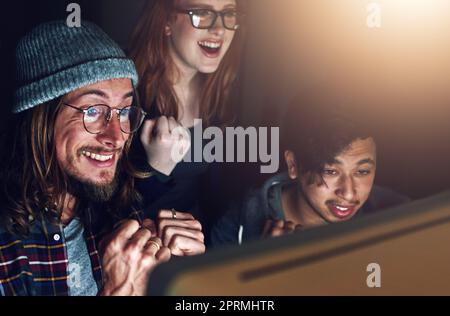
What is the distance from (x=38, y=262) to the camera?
145 centimetres

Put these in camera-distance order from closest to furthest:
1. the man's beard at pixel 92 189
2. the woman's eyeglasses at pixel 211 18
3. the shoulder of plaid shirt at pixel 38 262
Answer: the shoulder of plaid shirt at pixel 38 262 < the man's beard at pixel 92 189 < the woman's eyeglasses at pixel 211 18

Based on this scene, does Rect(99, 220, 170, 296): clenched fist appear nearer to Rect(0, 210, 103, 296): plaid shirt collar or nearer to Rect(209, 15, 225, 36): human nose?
Rect(0, 210, 103, 296): plaid shirt collar

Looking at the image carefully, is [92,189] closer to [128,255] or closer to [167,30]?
[128,255]

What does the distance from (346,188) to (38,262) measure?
88cm

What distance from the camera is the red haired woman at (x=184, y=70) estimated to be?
1.61 m

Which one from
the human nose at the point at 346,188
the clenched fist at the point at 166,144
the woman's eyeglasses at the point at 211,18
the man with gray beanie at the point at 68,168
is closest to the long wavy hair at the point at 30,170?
the man with gray beanie at the point at 68,168

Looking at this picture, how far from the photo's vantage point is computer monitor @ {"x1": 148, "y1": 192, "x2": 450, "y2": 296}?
1.61ft

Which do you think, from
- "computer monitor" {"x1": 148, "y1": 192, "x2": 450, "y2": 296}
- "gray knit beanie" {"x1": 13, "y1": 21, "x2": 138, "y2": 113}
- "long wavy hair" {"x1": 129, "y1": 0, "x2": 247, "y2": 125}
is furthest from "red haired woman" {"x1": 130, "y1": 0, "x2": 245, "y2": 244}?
"computer monitor" {"x1": 148, "y1": 192, "x2": 450, "y2": 296}

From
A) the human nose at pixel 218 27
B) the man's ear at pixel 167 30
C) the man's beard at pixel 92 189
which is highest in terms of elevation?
the human nose at pixel 218 27

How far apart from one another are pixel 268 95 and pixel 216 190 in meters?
0.30

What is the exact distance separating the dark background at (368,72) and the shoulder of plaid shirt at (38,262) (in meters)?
0.49

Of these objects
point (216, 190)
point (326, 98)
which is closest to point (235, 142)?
point (216, 190)

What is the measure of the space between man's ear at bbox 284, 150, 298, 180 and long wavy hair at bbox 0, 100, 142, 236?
634 mm

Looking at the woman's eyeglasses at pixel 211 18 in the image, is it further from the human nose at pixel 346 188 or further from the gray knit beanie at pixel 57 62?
the human nose at pixel 346 188
